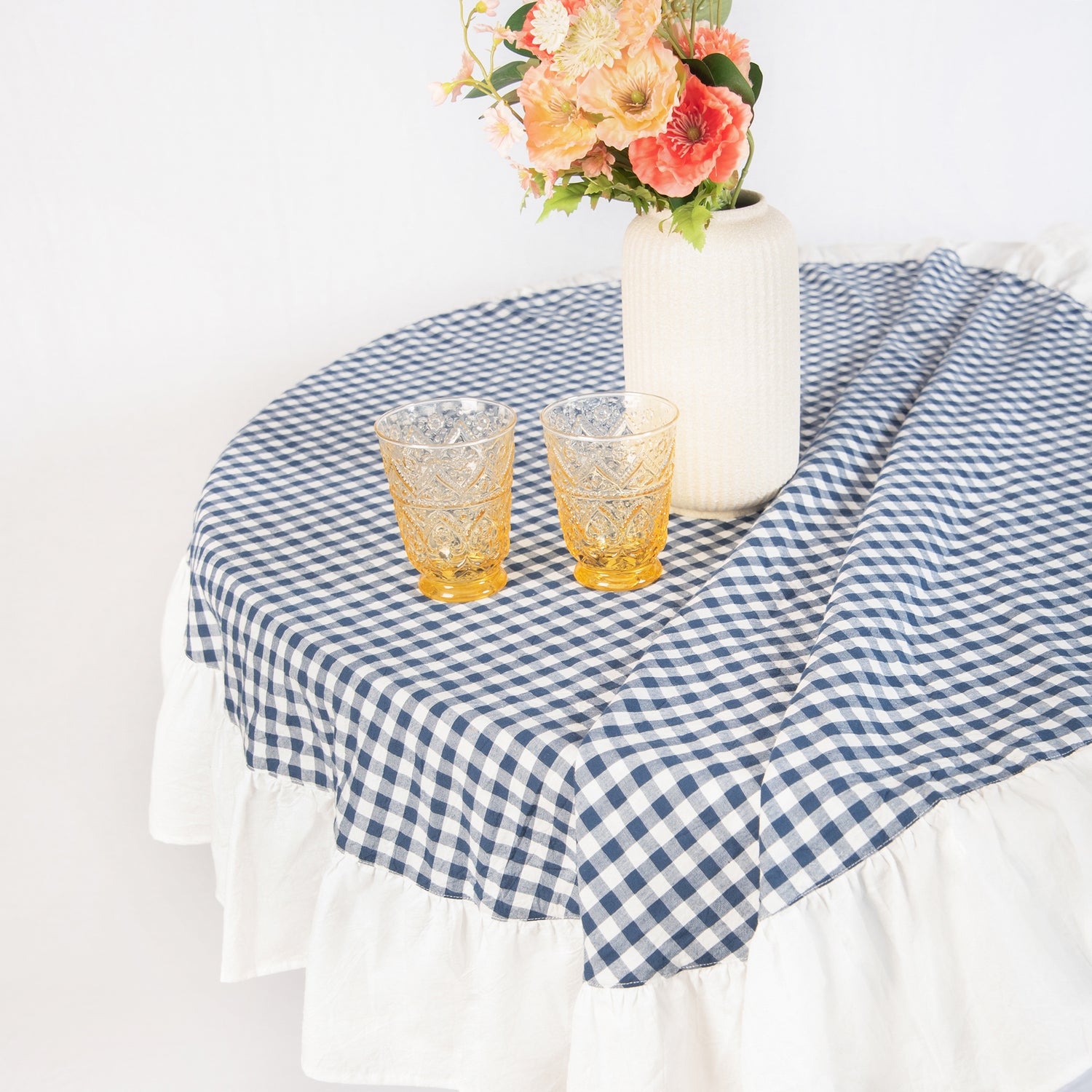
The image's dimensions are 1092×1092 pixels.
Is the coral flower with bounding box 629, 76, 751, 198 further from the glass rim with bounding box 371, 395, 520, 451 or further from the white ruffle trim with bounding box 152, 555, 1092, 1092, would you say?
the white ruffle trim with bounding box 152, 555, 1092, 1092

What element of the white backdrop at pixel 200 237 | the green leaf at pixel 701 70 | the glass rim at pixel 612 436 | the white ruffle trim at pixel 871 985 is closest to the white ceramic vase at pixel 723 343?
the glass rim at pixel 612 436

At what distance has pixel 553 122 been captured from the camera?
39.8 inches

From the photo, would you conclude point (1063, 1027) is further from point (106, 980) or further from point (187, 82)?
point (187, 82)

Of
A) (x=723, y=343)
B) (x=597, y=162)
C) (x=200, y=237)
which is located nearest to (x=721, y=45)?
(x=597, y=162)

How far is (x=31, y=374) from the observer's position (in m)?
2.36

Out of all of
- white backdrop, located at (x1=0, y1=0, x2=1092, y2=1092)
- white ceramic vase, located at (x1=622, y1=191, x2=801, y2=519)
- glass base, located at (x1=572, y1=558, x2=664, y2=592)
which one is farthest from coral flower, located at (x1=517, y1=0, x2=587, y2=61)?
white backdrop, located at (x1=0, y1=0, x2=1092, y2=1092)

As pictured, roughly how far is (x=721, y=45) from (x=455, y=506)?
0.48 m

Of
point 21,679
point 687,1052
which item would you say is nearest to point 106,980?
point 21,679

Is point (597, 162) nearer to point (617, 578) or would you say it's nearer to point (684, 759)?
point (617, 578)

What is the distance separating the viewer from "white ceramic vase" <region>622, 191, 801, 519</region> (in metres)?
1.13

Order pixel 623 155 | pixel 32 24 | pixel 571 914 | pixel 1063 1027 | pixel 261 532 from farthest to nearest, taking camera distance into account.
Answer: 1. pixel 32 24
2. pixel 261 532
3. pixel 623 155
4. pixel 571 914
5. pixel 1063 1027

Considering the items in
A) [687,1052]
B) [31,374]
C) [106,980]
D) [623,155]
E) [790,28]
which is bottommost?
[106,980]

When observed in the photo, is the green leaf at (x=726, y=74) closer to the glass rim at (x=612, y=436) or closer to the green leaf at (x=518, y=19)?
the green leaf at (x=518, y=19)

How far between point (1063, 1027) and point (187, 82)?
230cm
